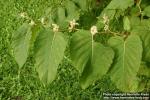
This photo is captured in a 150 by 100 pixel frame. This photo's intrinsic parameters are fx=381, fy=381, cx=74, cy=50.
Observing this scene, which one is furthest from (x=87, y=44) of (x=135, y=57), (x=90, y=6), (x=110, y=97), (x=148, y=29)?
(x=110, y=97)

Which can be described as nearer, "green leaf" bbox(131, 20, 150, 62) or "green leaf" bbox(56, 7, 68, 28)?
"green leaf" bbox(131, 20, 150, 62)

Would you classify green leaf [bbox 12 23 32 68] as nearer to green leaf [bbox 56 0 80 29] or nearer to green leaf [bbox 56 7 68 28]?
green leaf [bbox 56 7 68 28]

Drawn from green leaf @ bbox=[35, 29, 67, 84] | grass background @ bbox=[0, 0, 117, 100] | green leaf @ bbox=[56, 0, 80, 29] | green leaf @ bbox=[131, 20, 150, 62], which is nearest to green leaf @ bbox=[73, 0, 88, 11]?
green leaf @ bbox=[56, 0, 80, 29]

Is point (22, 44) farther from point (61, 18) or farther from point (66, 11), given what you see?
point (66, 11)

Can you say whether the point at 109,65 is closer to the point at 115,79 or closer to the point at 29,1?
the point at 115,79

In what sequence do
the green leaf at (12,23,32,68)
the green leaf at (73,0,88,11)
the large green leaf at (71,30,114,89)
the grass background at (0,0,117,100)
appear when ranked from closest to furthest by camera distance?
1. the large green leaf at (71,30,114,89)
2. the green leaf at (12,23,32,68)
3. the green leaf at (73,0,88,11)
4. the grass background at (0,0,117,100)

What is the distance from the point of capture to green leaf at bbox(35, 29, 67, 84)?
1180 millimetres

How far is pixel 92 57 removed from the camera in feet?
3.82

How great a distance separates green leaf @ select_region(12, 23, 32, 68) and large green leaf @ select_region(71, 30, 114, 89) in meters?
0.19

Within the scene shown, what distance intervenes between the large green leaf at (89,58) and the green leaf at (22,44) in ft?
0.63

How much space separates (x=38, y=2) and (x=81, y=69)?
13.4 feet

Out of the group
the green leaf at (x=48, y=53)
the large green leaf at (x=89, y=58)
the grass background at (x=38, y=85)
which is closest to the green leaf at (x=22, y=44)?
the green leaf at (x=48, y=53)

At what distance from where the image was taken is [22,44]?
4.33 ft

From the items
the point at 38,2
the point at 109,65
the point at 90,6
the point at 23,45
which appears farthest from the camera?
the point at 38,2
